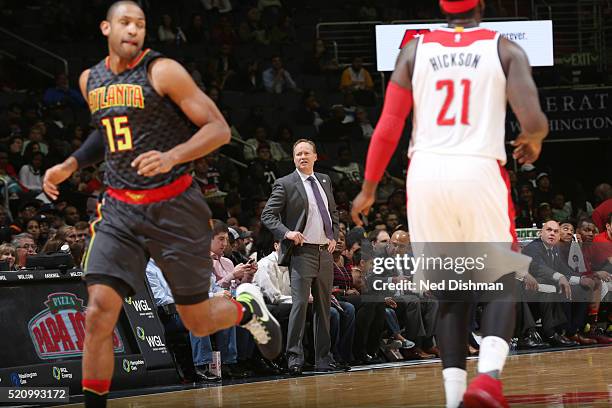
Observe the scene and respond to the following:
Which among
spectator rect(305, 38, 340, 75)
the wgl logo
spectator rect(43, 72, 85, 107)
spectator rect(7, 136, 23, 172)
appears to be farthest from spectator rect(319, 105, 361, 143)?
the wgl logo

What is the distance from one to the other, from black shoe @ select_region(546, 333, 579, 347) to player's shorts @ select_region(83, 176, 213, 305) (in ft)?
26.2

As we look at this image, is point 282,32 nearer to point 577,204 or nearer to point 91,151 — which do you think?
point 577,204

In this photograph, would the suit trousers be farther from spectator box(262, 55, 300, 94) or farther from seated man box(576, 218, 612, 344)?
spectator box(262, 55, 300, 94)

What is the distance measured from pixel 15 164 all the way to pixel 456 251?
403 inches

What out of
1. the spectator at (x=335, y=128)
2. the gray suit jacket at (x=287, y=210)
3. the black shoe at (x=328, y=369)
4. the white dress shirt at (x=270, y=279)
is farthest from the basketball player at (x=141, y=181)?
the spectator at (x=335, y=128)

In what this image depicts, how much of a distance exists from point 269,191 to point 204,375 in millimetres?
6796

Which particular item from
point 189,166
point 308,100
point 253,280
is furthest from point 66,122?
point 189,166

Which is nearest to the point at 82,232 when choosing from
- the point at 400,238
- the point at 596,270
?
the point at 400,238

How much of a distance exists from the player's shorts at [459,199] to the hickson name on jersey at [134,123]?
1345mm

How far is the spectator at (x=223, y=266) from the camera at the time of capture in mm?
10570

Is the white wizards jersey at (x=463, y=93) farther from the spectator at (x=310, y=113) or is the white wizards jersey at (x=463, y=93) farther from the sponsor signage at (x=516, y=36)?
the sponsor signage at (x=516, y=36)

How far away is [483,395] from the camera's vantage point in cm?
495

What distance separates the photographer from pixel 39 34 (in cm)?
1914

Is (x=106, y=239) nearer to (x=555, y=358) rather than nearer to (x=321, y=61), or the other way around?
(x=555, y=358)
